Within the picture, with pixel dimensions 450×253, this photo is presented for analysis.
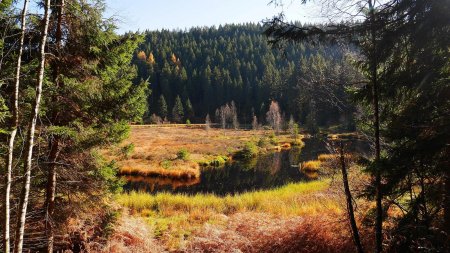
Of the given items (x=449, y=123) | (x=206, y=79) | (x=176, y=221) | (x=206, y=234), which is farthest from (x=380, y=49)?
(x=206, y=79)

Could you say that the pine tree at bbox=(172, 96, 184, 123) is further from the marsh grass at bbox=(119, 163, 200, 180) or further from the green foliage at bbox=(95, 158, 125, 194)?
the green foliage at bbox=(95, 158, 125, 194)

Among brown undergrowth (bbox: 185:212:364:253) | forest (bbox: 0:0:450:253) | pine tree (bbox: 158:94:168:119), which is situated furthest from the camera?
pine tree (bbox: 158:94:168:119)

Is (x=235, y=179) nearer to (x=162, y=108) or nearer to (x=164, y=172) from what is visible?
(x=164, y=172)

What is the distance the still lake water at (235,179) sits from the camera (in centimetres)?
2312

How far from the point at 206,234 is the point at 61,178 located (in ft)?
14.2

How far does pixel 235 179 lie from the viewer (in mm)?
26609

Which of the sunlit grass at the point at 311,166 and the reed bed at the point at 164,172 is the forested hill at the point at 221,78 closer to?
the sunlit grass at the point at 311,166

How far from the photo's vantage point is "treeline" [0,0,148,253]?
6492 mm

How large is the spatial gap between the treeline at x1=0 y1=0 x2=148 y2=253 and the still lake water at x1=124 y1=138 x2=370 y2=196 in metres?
13.7

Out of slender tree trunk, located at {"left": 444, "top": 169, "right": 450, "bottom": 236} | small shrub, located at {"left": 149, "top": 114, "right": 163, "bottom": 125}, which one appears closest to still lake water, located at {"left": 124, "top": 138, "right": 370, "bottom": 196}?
slender tree trunk, located at {"left": 444, "top": 169, "right": 450, "bottom": 236}

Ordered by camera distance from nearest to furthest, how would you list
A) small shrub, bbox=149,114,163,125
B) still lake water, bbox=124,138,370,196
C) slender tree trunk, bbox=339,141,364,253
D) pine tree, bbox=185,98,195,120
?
1. slender tree trunk, bbox=339,141,364,253
2. still lake water, bbox=124,138,370,196
3. small shrub, bbox=149,114,163,125
4. pine tree, bbox=185,98,195,120

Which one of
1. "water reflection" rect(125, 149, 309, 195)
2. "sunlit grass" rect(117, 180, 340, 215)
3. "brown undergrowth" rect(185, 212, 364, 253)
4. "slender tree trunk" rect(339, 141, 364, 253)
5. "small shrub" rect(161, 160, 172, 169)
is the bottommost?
"water reflection" rect(125, 149, 309, 195)

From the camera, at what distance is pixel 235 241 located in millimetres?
8773

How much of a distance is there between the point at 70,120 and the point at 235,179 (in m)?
20.3
